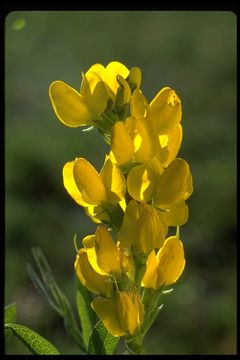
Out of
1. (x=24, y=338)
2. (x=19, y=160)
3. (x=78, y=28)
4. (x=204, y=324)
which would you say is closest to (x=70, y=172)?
(x=24, y=338)

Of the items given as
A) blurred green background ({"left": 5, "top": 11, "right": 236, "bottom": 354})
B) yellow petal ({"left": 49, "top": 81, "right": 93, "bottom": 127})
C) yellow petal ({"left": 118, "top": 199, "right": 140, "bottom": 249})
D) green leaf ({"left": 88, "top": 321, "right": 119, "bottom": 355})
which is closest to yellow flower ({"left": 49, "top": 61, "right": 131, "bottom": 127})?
yellow petal ({"left": 49, "top": 81, "right": 93, "bottom": 127})

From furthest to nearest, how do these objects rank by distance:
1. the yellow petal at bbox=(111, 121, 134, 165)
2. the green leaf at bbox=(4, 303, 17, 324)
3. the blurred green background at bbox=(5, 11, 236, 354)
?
1. the blurred green background at bbox=(5, 11, 236, 354)
2. the green leaf at bbox=(4, 303, 17, 324)
3. the yellow petal at bbox=(111, 121, 134, 165)

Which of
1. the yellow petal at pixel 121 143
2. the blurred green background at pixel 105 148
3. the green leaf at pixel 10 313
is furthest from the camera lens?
the blurred green background at pixel 105 148

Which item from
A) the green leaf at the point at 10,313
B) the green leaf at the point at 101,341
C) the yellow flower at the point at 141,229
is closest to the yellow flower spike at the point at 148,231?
A: the yellow flower at the point at 141,229

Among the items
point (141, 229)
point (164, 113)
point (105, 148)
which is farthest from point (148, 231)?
point (105, 148)

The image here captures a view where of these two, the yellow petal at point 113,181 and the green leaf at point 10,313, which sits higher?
the yellow petal at point 113,181

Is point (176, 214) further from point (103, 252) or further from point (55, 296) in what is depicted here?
point (55, 296)

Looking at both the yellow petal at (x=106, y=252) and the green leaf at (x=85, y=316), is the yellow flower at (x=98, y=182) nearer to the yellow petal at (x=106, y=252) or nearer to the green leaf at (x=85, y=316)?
the yellow petal at (x=106, y=252)

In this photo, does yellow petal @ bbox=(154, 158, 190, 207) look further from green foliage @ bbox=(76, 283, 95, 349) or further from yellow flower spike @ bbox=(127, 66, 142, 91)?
green foliage @ bbox=(76, 283, 95, 349)
